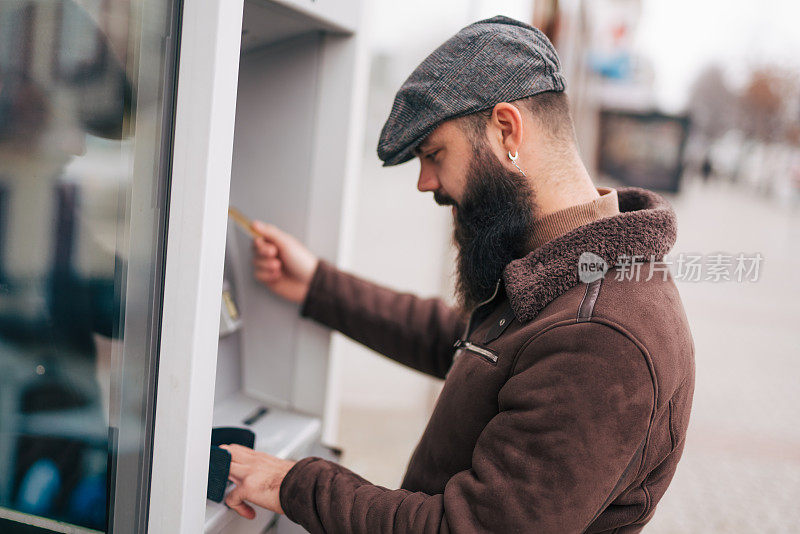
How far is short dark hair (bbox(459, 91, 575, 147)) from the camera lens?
124cm

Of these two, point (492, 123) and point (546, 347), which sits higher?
point (492, 123)

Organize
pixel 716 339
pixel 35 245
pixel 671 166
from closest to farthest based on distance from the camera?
1. pixel 35 245
2. pixel 716 339
3. pixel 671 166

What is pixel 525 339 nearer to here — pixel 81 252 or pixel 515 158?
pixel 515 158

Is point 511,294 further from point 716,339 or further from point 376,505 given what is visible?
point 716,339

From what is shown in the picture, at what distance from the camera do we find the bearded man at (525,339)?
980 mm

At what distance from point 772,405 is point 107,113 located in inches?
196

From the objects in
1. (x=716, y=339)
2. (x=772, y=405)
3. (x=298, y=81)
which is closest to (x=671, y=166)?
(x=716, y=339)

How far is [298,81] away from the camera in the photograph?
1676mm

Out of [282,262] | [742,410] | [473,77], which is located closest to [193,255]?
[473,77]

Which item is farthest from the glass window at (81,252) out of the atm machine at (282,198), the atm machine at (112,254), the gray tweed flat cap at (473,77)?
the gray tweed flat cap at (473,77)

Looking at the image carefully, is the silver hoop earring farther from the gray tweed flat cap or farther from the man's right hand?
the man's right hand

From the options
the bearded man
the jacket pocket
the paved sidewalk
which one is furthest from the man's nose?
the paved sidewalk

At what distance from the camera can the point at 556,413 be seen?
38.3 inches

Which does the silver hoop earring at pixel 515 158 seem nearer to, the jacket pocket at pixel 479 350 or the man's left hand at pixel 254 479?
the jacket pocket at pixel 479 350
